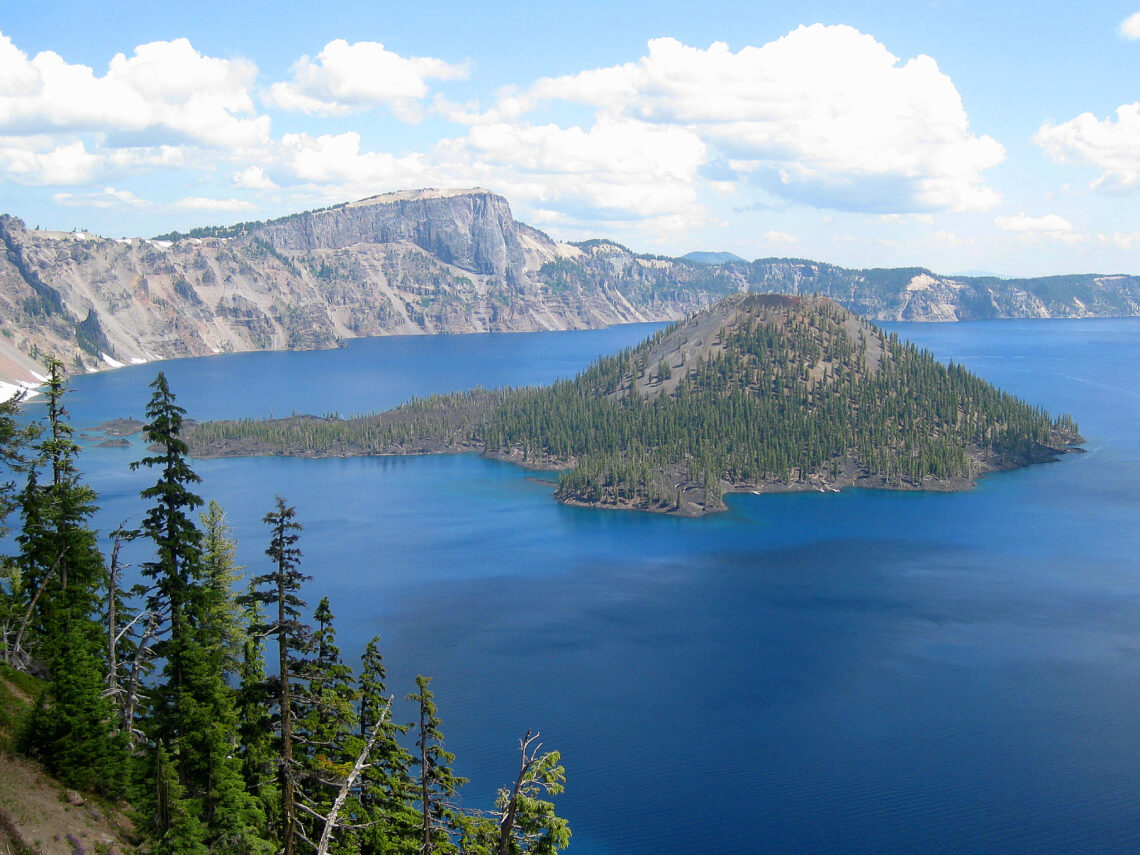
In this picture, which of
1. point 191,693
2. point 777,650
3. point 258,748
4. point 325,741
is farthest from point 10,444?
point 777,650

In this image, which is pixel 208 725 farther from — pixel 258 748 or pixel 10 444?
pixel 10 444

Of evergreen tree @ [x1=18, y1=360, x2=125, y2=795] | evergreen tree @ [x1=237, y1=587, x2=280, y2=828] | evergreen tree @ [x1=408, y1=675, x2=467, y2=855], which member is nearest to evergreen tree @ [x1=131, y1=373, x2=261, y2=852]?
evergreen tree @ [x1=237, y1=587, x2=280, y2=828]

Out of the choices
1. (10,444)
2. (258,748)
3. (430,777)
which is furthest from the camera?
(10,444)

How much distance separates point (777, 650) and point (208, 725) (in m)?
64.9

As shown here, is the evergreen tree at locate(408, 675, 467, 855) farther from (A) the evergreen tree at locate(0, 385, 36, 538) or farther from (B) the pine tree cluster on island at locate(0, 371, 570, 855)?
→ (A) the evergreen tree at locate(0, 385, 36, 538)

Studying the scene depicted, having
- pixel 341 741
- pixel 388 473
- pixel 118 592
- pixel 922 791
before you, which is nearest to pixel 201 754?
pixel 341 741

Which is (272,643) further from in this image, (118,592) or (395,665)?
(118,592)

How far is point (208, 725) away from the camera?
3519 centimetres

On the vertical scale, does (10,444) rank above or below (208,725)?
above

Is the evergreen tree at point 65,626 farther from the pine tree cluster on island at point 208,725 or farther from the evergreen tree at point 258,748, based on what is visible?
the evergreen tree at point 258,748

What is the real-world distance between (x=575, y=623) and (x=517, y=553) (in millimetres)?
29793

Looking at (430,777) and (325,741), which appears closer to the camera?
(430,777)

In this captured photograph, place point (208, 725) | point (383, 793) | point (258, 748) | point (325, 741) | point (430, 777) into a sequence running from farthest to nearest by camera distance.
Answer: point (383, 793), point (208, 725), point (258, 748), point (325, 741), point (430, 777)

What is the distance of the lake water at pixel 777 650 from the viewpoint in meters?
62.6
